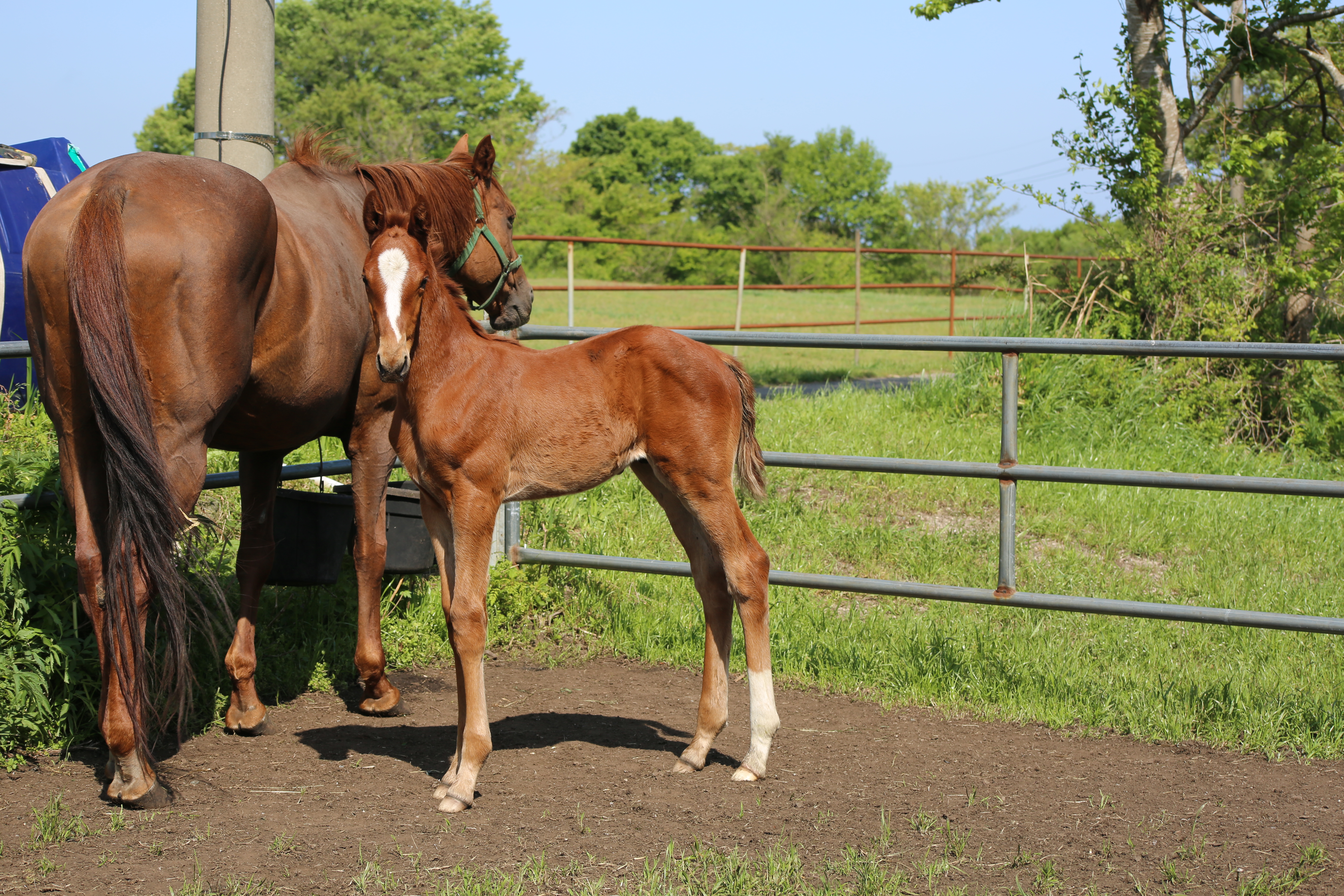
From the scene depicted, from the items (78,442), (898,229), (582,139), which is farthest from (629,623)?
(582,139)

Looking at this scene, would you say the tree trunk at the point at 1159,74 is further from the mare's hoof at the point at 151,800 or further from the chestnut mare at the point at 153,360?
the mare's hoof at the point at 151,800

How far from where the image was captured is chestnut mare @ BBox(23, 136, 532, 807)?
10.4ft

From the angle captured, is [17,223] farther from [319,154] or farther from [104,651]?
[104,651]

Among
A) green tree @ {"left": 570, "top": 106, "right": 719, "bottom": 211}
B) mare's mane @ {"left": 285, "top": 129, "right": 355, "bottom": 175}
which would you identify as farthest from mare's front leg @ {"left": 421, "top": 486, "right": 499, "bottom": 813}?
green tree @ {"left": 570, "top": 106, "right": 719, "bottom": 211}

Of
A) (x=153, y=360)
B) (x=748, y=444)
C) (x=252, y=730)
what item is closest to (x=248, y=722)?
(x=252, y=730)

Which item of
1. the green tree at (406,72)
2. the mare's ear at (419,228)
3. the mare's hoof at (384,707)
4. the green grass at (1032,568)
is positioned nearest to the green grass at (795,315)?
the green grass at (1032,568)

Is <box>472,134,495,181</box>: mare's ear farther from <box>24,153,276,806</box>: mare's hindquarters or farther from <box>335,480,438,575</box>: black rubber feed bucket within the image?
<box>335,480,438,575</box>: black rubber feed bucket

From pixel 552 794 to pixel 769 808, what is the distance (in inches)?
28.0

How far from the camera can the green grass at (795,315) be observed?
16625 mm

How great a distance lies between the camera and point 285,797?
344 centimetres

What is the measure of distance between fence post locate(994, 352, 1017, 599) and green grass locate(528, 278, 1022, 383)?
638 centimetres

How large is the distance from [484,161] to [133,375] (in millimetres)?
1905

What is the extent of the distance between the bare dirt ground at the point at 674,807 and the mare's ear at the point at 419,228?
1798 mm

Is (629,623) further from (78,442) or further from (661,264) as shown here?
(661,264)
